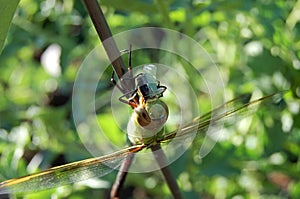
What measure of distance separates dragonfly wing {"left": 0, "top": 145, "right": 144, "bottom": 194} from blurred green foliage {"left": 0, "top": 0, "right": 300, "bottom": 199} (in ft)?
1.40

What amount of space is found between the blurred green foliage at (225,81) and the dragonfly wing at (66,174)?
427 millimetres

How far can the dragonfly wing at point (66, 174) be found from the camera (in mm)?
769

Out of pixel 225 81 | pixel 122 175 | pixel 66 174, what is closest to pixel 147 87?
pixel 66 174

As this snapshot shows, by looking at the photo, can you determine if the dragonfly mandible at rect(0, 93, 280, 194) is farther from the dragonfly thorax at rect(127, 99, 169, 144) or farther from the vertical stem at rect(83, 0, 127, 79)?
the vertical stem at rect(83, 0, 127, 79)

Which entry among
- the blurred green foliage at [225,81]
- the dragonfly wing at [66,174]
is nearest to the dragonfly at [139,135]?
the dragonfly wing at [66,174]

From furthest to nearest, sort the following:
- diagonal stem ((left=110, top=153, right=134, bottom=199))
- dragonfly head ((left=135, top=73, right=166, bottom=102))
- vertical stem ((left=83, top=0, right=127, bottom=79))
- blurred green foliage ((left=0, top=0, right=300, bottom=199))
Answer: blurred green foliage ((left=0, top=0, right=300, bottom=199)), diagonal stem ((left=110, top=153, right=134, bottom=199)), dragonfly head ((left=135, top=73, right=166, bottom=102)), vertical stem ((left=83, top=0, right=127, bottom=79))

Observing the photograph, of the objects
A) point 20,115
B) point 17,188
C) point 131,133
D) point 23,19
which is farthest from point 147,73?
point 20,115

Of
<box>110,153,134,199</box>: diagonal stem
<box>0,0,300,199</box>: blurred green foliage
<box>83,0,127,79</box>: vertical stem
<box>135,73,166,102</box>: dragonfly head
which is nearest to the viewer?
<box>83,0,127,79</box>: vertical stem

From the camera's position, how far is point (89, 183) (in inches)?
57.9

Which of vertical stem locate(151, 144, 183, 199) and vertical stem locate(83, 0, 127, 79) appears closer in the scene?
vertical stem locate(83, 0, 127, 79)

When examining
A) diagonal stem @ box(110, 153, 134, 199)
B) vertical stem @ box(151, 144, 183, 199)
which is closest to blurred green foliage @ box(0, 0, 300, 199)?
diagonal stem @ box(110, 153, 134, 199)

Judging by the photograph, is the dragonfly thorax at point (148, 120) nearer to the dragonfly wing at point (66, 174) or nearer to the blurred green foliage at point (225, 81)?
the dragonfly wing at point (66, 174)

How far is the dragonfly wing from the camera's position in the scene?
77 centimetres

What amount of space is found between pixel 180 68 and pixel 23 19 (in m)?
0.41
